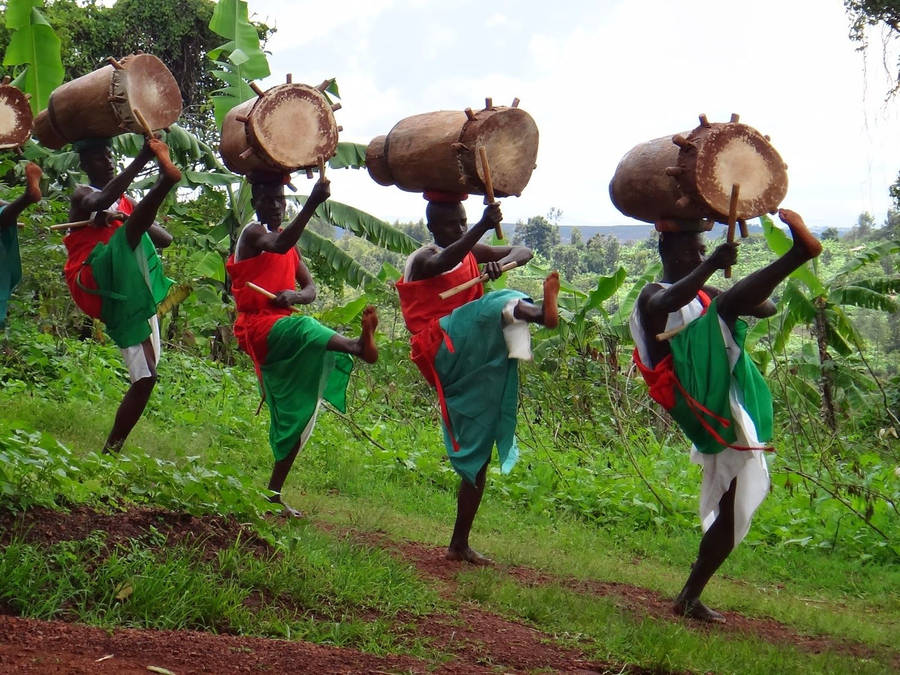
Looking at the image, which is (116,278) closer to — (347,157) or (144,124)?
(144,124)

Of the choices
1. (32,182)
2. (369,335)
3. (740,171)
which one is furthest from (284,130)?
(740,171)

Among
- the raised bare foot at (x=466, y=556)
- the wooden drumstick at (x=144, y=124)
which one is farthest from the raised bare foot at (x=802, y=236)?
the wooden drumstick at (x=144, y=124)

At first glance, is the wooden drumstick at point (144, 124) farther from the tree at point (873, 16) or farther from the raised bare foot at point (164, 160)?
the tree at point (873, 16)

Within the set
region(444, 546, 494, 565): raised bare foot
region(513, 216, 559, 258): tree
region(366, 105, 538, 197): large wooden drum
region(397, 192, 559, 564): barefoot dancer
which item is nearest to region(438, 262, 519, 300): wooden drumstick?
region(397, 192, 559, 564): barefoot dancer

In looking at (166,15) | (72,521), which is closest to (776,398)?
(72,521)

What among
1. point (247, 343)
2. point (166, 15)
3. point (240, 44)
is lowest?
point (247, 343)

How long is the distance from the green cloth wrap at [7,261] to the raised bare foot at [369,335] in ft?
9.07

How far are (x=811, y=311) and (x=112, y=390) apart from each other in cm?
707

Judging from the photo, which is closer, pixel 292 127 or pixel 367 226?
pixel 292 127

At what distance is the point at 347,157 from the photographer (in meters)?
12.7

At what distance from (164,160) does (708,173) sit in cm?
294

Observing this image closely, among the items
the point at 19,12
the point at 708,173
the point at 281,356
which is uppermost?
the point at 19,12

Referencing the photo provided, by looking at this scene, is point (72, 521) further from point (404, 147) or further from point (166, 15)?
point (166, 15)

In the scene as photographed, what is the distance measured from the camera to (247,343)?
244 inches
